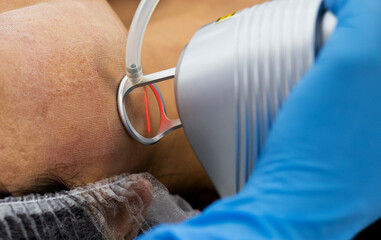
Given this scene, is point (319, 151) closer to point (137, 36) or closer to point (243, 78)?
point (243, 78)

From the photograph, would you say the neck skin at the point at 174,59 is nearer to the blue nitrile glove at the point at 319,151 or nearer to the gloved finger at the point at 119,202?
the gloved finger at the point at 119,202

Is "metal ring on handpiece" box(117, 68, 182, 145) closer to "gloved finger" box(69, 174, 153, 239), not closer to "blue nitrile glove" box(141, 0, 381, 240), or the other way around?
"gloved finger" box(69, 174, 153, 239)

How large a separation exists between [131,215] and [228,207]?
0.25 meters

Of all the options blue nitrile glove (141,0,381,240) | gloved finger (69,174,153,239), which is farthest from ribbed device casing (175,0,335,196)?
gloved finger (69,174,153,239)

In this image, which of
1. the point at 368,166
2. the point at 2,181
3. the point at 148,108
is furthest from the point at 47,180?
the point at 368,166

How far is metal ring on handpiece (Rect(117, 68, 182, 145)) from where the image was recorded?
64 cm

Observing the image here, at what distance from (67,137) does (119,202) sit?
12 cm

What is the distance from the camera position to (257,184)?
471 millimetres

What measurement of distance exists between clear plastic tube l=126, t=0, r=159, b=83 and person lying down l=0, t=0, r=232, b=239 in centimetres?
6

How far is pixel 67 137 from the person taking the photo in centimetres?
64

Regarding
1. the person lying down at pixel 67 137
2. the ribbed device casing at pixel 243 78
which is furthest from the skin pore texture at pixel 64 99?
the ribbed device casing at pixel 243 78

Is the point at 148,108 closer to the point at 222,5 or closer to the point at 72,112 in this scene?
the point at 72,112

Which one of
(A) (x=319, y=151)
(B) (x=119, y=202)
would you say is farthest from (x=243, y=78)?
(B) (x=119, y=202)

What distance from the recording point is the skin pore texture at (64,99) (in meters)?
0.61
